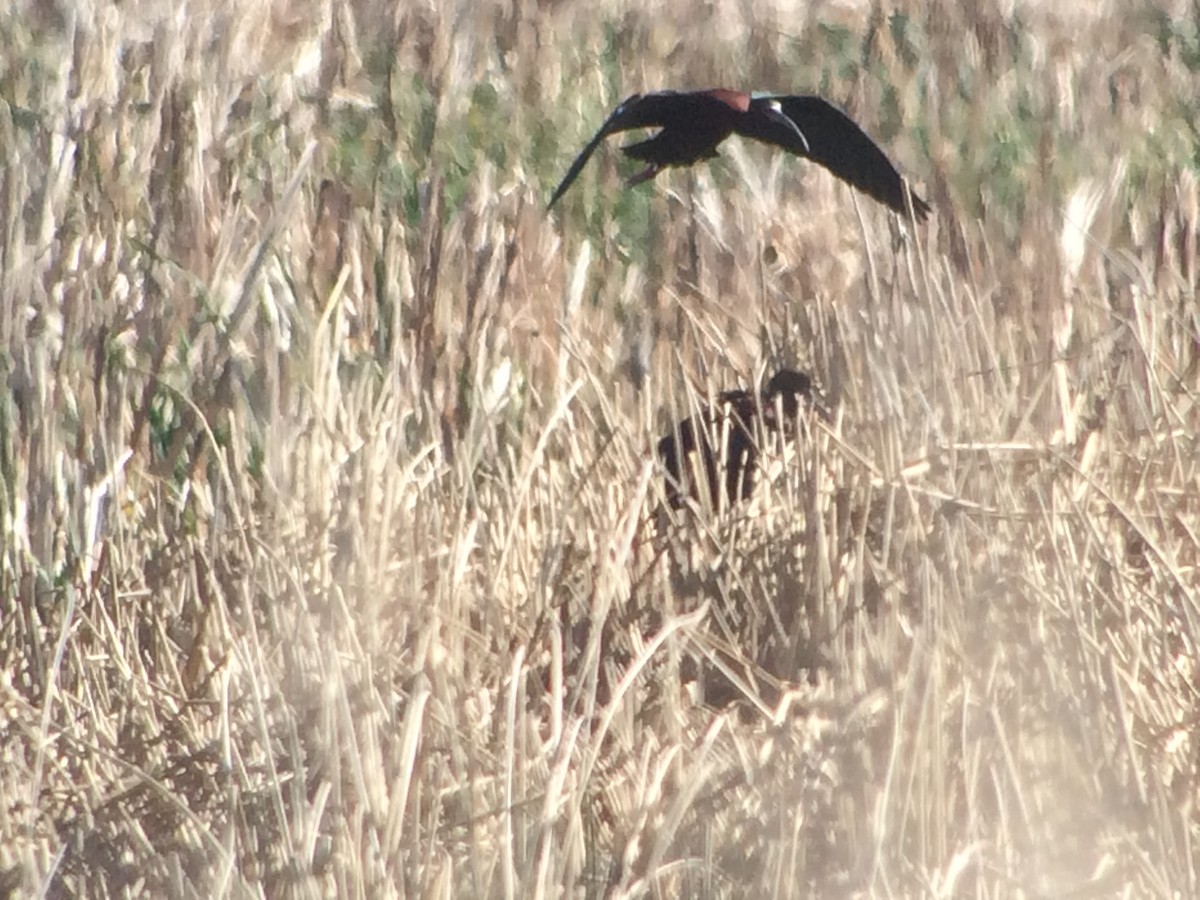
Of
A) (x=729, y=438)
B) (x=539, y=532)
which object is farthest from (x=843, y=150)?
(x=539, y=532)

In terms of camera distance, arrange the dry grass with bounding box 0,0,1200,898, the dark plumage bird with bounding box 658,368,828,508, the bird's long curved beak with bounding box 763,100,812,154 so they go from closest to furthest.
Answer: the dry grass with bounding box 0,0,1200,898
the bird's long curved beak with bounding box 763,100,812,154
the dark plumage bird with bounding box 658,368,828,508

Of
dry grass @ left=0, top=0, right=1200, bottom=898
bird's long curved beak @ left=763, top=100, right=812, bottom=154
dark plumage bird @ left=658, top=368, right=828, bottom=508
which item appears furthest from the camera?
dark plumage bird @ left=658, top=368, right=828, bottom=508

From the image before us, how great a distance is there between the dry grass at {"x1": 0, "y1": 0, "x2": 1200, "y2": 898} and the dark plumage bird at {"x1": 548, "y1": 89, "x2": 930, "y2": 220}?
0.11m

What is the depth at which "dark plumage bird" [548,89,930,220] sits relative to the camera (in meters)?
1.80

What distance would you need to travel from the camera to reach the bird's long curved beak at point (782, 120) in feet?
5.80

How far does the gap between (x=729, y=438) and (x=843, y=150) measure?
39 centimetres

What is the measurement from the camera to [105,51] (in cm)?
243

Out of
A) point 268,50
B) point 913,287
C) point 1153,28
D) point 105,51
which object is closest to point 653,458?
point 913,287

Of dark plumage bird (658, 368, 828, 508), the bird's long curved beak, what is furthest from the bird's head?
dark plumage bird (658, 368, 828, 508)

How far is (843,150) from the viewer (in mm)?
1848

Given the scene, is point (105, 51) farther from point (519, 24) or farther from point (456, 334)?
point (519, 24)

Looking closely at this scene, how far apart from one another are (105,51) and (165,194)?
→ 201 mm

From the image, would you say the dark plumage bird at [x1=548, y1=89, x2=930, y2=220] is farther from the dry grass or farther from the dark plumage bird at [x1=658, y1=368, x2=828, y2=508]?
the dark plumage bird at [x1=658, y1=368, x2=828, y2=508]

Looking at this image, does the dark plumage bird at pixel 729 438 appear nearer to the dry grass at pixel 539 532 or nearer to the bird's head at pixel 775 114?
the dry grass at pixel 539 532
